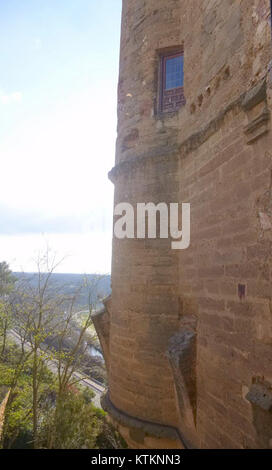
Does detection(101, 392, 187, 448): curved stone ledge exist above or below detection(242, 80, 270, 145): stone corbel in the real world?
below

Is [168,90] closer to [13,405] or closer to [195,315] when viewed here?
[195,315]

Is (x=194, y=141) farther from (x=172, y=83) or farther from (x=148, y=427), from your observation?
(x=148, y=427)

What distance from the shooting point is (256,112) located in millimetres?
2930

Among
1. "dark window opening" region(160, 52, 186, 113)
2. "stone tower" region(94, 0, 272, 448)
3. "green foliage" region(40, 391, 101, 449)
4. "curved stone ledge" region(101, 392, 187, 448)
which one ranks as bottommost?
"green foliage" region(40, 391, 101, 449)

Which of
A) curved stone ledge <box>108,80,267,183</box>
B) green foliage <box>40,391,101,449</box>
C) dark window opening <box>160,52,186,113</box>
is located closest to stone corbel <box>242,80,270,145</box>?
curved stone ledge <box>108,80,267,183</box>

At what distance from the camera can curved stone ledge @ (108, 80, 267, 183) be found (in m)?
2.94

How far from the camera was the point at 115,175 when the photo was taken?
6141mm

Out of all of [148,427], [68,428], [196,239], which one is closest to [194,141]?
[196,239]

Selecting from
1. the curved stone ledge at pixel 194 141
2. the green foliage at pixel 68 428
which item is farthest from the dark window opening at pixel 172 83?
the green foliage at pixel 68 428

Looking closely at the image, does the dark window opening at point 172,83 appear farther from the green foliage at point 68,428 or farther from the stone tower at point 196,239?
the green foliage at point 68,428

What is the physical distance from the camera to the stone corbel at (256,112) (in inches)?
110

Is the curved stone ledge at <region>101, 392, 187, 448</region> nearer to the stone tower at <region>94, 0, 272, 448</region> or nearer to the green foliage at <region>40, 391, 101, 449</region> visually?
the stone tower at <region>94, 0, 272, 448</region>
